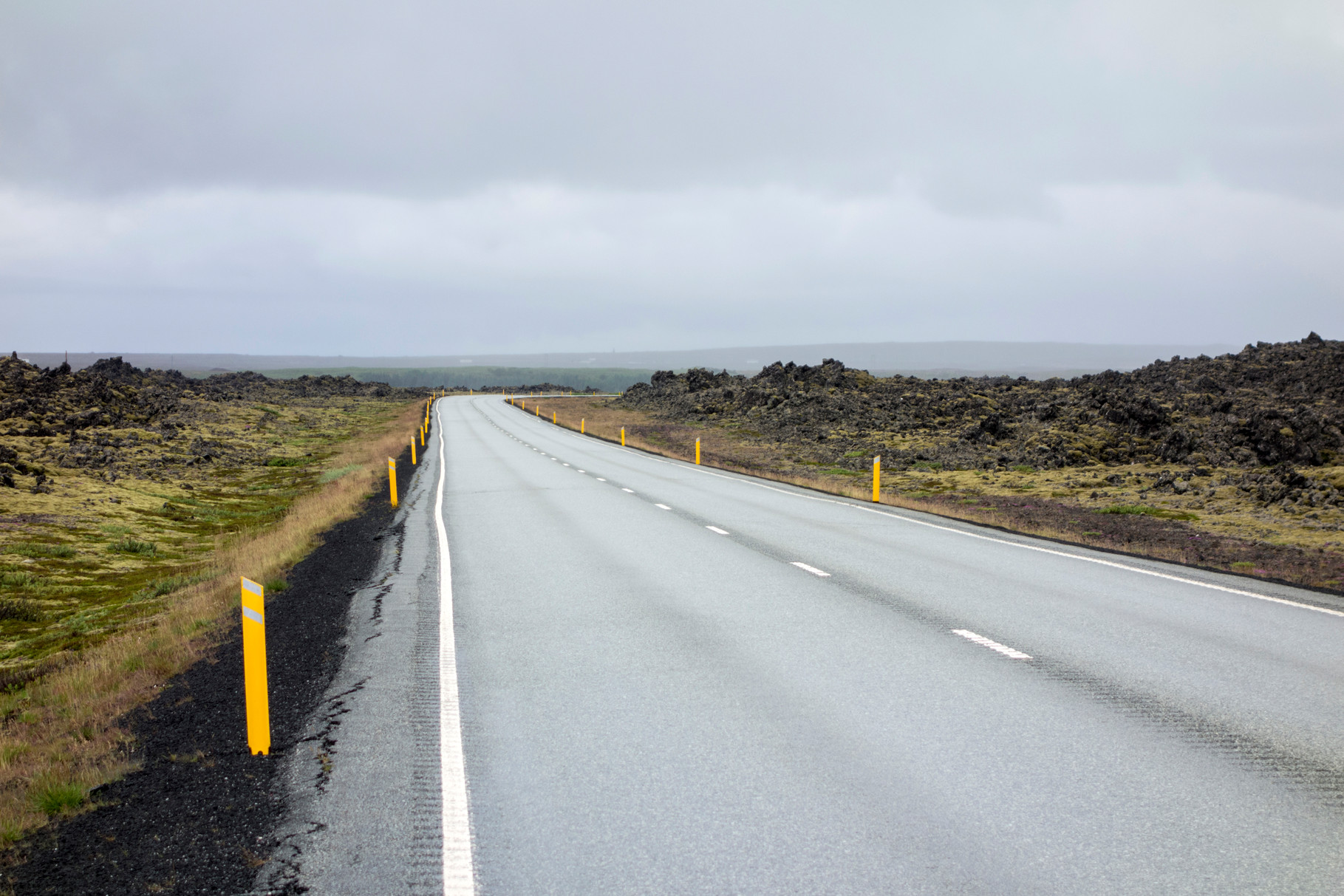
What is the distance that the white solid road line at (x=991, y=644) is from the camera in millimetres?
7125

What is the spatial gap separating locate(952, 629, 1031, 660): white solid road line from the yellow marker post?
18.8 feet

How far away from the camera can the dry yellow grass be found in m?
5.11

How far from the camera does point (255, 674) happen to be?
18.0 feet

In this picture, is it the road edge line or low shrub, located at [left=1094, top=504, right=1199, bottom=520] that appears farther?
low shrub, located at [left=1094, top=504, right=1199, bottom=520]

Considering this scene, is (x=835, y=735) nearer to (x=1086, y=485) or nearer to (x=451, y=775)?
(x=451, y=775)

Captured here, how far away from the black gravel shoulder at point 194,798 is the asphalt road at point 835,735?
27 cm

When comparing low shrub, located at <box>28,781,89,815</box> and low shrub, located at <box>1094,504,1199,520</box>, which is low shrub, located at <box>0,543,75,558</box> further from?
low shrub, located at <box>1094,504,1199,520</box>

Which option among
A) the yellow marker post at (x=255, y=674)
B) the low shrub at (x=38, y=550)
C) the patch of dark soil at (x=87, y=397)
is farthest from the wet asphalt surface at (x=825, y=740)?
the patch of dark soil at (x=87, y=397)

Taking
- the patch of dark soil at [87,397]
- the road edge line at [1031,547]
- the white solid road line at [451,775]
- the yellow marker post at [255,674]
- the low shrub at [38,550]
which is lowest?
the low shrub at [38,550]

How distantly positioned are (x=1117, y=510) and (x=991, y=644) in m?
13.4

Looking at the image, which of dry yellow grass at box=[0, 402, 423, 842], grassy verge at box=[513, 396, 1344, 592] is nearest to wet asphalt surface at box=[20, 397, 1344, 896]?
dry yellow grass at box=[0, 402, 423, 842]

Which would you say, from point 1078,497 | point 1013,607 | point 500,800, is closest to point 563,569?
point 1013,607

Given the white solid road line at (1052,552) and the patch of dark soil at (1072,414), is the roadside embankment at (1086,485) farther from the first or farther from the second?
the white solid road line at (1052,552)

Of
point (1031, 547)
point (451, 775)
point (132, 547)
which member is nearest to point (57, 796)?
point (451, 775)
